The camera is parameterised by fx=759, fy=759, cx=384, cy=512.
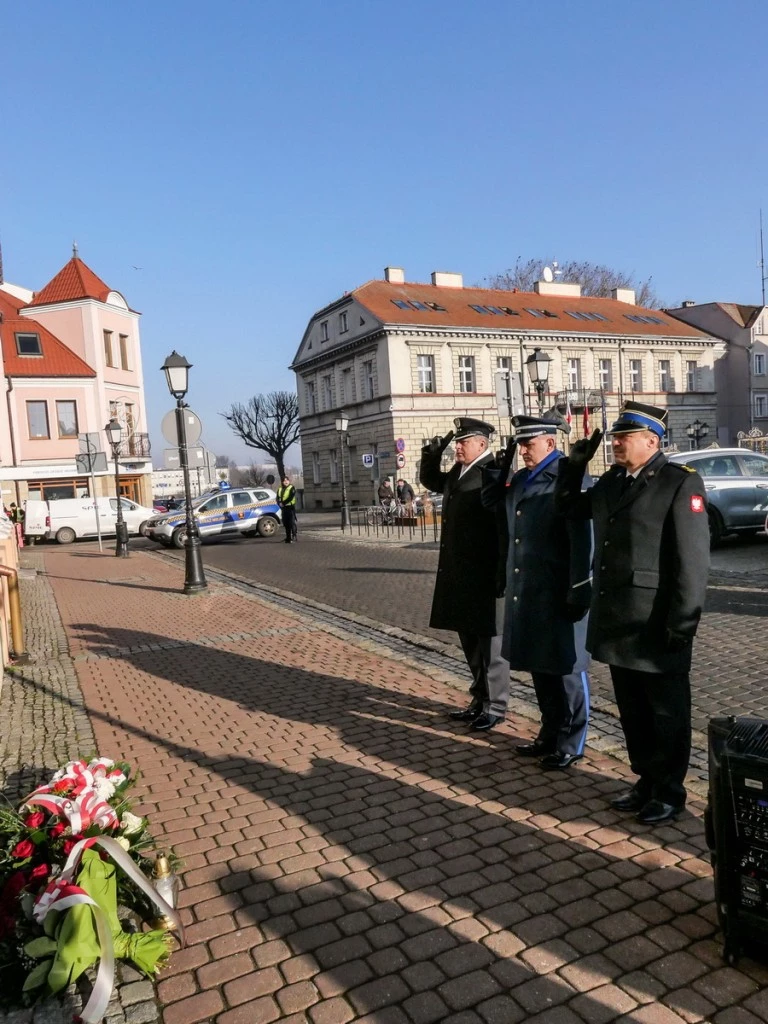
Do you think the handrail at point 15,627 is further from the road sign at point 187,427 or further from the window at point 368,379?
the window at point 368,379

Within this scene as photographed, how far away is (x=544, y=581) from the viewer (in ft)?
13.9

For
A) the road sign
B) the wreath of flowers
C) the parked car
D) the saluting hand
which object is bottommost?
the wreath of flowers

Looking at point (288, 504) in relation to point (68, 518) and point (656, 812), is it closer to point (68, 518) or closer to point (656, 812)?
point (68, 518)

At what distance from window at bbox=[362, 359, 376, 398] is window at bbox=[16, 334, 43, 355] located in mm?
17457

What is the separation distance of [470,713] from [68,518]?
27.8m

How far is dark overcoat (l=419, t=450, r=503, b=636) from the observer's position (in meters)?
4.91

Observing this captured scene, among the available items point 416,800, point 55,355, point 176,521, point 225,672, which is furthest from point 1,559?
point 55,355

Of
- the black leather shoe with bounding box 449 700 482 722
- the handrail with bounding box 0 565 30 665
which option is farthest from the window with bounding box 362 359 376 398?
the black leather shoe with bounding box 449 700 482 722

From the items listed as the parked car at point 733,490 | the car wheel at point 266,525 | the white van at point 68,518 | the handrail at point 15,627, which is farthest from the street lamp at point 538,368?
the white van at point 68,518

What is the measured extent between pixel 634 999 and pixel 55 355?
133 ft

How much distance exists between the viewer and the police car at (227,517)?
24.0 meters

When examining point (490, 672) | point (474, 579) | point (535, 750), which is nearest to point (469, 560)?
point (474, 579)

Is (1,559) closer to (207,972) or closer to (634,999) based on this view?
(207,972)

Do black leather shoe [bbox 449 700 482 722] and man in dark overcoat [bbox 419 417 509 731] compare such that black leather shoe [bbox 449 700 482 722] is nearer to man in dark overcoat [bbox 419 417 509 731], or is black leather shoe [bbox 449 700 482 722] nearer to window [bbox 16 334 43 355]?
man in dark overcoat [bbox 419 417 509 731]
